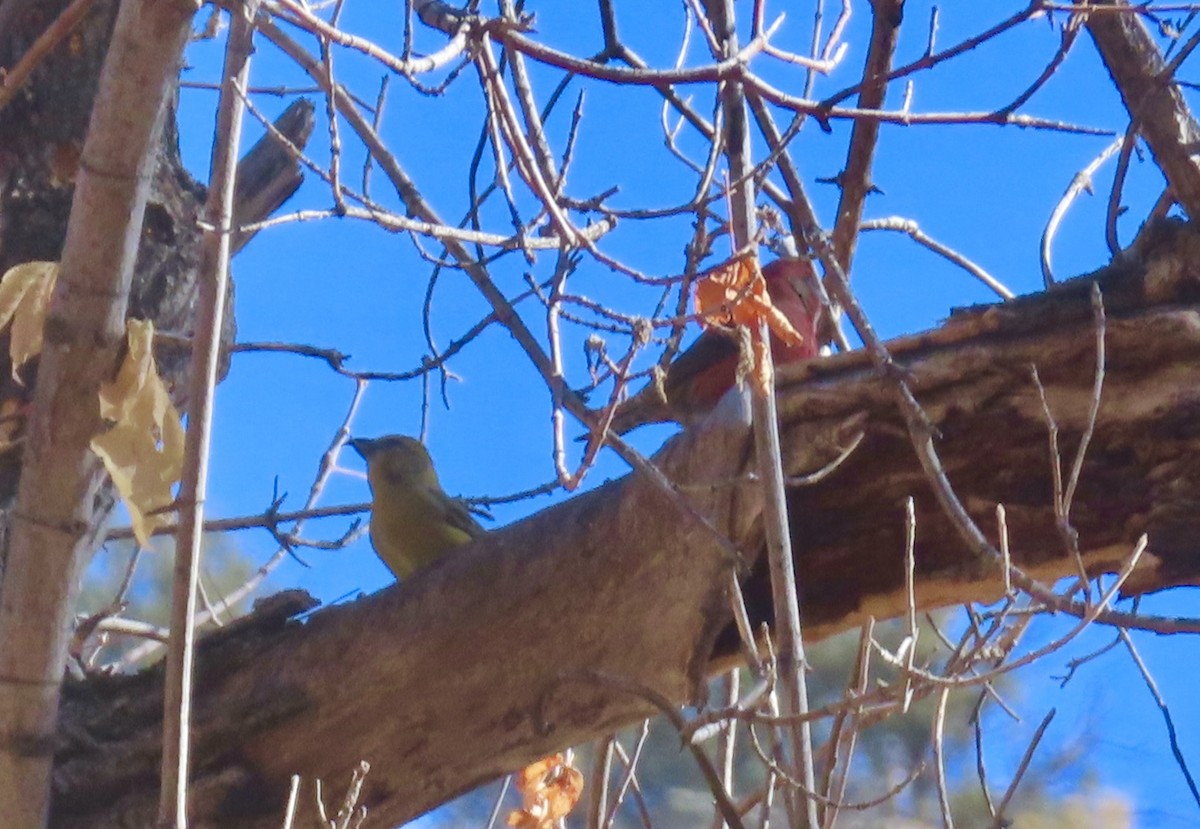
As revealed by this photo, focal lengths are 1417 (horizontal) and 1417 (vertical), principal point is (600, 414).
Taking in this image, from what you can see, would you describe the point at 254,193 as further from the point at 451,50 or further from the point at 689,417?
the point at 451,50

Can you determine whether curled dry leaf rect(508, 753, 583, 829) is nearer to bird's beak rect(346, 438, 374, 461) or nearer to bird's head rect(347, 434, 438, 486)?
bird's head rect(347, 434, 438, 486)

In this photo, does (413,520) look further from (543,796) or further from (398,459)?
(543,796)

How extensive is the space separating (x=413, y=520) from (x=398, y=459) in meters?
0.17

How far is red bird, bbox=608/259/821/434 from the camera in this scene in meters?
3.13

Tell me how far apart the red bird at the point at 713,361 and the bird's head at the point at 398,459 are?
0.48 m

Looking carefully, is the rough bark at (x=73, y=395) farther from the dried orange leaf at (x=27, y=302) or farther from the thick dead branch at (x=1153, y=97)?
the thick dead branch at (x=1153, y=97)

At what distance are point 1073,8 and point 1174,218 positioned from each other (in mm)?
351

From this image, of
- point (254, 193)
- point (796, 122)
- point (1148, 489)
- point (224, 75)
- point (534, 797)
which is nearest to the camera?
point (224, 75)

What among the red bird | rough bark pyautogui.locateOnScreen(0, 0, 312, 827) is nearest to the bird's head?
the red bird

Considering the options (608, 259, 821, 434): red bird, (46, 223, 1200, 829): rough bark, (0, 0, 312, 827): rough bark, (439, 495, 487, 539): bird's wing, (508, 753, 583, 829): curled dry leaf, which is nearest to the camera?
(0, 0, 312, 827): rough bark

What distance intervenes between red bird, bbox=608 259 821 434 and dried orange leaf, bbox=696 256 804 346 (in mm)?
1126

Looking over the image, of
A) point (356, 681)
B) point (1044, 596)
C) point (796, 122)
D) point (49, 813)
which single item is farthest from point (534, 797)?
point (796, 122)

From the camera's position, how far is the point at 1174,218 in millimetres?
2104

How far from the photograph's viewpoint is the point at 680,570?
2.05m
